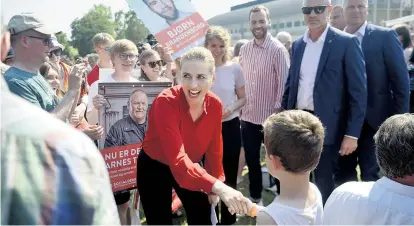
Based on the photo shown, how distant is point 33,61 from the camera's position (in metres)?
2.41

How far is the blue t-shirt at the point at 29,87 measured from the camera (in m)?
2.21

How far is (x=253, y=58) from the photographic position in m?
3.94

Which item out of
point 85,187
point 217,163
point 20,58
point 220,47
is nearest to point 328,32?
point 220,47

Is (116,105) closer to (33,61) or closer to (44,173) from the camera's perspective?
(33,61)

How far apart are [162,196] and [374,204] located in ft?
4.57

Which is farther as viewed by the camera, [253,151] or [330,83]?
[253,151]

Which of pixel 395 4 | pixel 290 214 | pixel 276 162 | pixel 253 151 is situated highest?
pixel 395 4

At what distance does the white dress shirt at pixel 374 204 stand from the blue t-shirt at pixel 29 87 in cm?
177

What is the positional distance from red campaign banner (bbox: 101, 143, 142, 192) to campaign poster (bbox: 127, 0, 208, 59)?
1.49m

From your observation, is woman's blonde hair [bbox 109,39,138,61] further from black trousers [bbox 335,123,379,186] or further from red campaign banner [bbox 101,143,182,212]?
black trousers [bbox 335,123,379,186]

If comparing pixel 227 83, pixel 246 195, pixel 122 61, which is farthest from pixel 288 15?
pixel 122 61

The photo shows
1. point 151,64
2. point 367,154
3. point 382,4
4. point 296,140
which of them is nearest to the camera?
point 296,140

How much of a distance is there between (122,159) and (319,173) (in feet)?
5.32

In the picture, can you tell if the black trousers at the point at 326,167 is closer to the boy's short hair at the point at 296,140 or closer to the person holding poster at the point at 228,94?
the person holding poster at the point at 228,94
